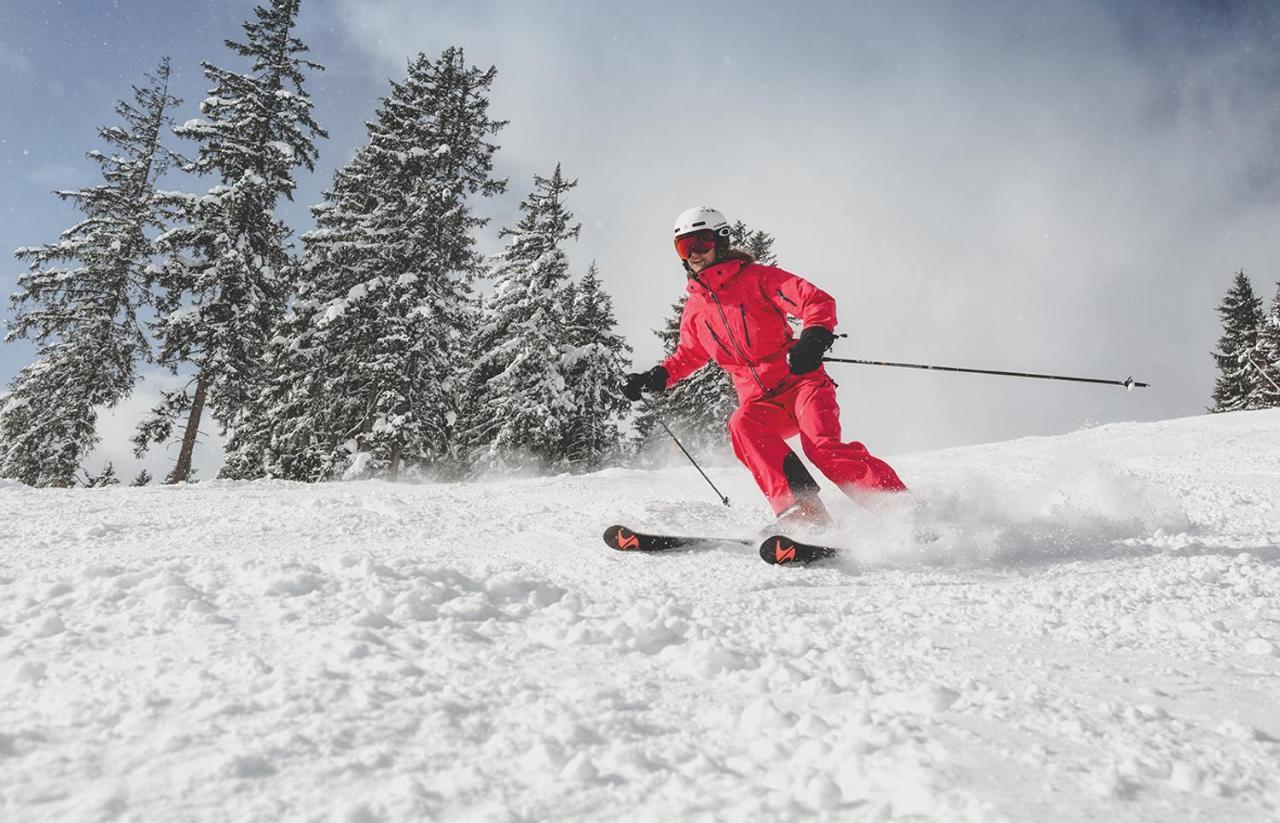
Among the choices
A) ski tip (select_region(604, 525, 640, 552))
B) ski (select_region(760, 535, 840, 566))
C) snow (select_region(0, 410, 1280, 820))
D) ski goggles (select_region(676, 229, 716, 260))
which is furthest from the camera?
ski goggles (select_region(676, 229, 716, 260))

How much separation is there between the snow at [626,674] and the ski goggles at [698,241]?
206 cm

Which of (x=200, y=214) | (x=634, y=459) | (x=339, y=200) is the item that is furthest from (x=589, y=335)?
(x=200, y=214)

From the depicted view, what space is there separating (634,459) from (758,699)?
2569 centimetres

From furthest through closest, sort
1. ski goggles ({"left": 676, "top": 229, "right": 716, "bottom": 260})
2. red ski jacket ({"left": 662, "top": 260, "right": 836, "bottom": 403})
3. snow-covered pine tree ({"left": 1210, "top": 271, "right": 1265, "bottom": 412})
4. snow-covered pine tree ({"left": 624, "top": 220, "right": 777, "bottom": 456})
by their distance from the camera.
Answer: snow-covered pine tree ({"left": 1210, "top": 271, "right": 1265, "bottom": 412})
snow-covered pine tree ({"left": 624, "top": 220, "right": 777, "bottom": 456})
ski goggles ({"left": 676, "top": 229, "right": 716, "bottom": 260})
red ski jacket ({"left": 662, "top": 260, "right": 836, "bottom": 403})

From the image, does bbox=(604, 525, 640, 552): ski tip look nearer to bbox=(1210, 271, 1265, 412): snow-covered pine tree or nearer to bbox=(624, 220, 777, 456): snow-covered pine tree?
bbox=(624, 220, 777, 456): snow-covered pine tree

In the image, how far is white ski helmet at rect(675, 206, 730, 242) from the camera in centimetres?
472

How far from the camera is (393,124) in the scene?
2023cm

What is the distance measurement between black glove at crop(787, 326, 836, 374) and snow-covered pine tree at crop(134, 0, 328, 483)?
17.7m

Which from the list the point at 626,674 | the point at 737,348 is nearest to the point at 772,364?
the point at 737,348

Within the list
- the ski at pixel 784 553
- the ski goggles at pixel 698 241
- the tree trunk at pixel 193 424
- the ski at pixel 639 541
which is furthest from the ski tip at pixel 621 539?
the tree trunk at pixel 193 424

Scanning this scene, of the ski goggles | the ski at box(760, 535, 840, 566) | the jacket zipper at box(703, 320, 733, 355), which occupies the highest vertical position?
the ski goggles

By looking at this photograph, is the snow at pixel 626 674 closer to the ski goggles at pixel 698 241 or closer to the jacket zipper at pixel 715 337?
the jacket zipper at pixel 715 337

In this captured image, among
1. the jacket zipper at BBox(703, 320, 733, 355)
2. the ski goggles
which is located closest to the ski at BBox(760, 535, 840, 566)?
the jacket zipper at BBox(703, 320, 733, 355)

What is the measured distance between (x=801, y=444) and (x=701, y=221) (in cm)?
170
